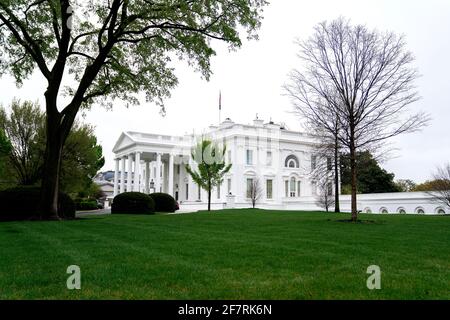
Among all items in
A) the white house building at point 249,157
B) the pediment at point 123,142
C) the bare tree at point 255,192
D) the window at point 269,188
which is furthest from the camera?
the pediment at point 123,142

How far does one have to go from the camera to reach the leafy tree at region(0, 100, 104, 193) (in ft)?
118

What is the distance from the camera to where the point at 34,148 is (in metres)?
35.8

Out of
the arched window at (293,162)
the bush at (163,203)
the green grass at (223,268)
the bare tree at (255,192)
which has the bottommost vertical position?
the green grass at (223,268)

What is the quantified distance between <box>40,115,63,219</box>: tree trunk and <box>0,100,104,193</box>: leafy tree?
16.2m

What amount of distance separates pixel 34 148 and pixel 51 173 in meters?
17.3

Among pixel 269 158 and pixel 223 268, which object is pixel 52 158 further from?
pixel 269 158

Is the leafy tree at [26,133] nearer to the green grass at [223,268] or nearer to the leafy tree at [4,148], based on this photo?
the leafy tree at [4,148]

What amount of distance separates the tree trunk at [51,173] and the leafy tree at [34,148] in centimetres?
1622

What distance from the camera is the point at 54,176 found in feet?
66.5

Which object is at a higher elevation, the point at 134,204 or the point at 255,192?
the point at 255,192

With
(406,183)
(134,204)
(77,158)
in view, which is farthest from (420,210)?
(406,183)

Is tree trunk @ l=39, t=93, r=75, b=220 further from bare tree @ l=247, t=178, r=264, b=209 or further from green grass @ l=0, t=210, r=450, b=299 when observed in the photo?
bare tree @ l=247, t=178, r=264, b=209

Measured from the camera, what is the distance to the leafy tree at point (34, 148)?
36000 millimetres

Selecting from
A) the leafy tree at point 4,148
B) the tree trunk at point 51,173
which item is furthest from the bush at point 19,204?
the leafy tree at point 4,148
